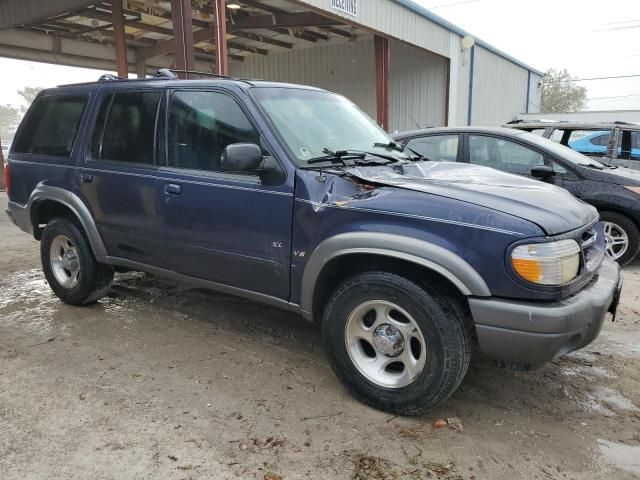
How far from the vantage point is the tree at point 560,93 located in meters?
57.4

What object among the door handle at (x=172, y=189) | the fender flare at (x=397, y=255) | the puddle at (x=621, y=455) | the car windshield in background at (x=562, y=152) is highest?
the car windshield in background at (x=562, y=152)

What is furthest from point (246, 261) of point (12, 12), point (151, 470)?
point (12, 12)

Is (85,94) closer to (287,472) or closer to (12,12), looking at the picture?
(287,472)

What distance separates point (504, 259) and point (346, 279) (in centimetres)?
92

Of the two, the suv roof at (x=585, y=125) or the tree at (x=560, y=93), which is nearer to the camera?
the suv roof at (x=585, y=125)

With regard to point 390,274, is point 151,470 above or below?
below

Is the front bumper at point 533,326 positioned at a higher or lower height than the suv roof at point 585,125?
lower

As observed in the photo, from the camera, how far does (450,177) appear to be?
10.6 ft

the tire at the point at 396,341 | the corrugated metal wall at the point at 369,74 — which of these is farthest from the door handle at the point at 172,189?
the corrugated metal wall at the point at 369,74

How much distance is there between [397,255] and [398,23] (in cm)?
1046

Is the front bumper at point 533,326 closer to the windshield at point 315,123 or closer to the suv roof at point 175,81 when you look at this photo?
the windshield at point 315,123

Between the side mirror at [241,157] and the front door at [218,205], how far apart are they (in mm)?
172

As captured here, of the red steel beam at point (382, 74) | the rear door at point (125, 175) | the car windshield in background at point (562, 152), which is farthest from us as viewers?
the red steel beam at point (382, 74)

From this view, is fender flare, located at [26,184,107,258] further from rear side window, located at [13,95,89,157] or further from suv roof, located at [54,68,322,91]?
suv roof, located at [54,68,322,91]
